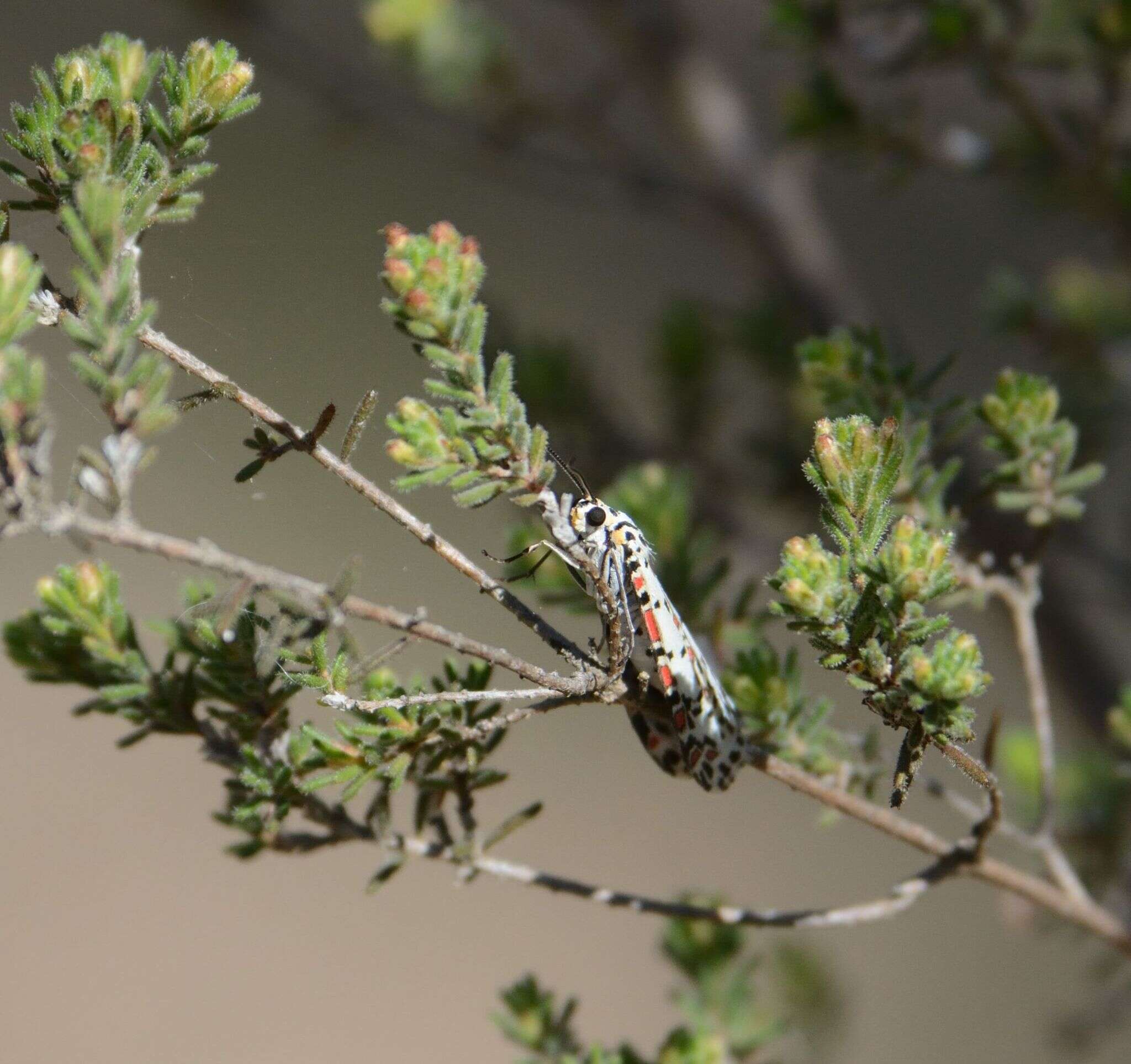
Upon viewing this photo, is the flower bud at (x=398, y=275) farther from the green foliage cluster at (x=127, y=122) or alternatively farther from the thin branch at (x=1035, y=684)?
the thin branch at (x=1035, y=684)

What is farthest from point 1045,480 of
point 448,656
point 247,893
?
point 247,893

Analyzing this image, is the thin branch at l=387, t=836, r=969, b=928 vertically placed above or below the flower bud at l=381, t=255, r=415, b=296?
below

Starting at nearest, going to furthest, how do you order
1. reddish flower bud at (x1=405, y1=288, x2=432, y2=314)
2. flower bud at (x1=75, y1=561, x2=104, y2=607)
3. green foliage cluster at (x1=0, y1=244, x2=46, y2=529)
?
green foliage cluster at (x1=0, y1=244, x2=46, y2=529)
reddish flower bud at (x1=405, y1=288, x2=432, y2=314)
flower bud at (x1=75, y1=561, x2=104, y2=607)

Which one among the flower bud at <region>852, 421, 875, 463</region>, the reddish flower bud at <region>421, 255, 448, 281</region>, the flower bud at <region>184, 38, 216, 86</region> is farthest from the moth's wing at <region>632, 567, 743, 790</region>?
the flower bud at <region>184, 38, 216, 86</region>

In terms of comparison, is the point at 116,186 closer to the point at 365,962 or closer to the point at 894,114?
the point at 894,114

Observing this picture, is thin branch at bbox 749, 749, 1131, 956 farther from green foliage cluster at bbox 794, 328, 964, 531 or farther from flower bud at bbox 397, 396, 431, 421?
flower bud at bbox 397, 396, 431, 421

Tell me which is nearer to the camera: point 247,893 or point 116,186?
point 116,186
